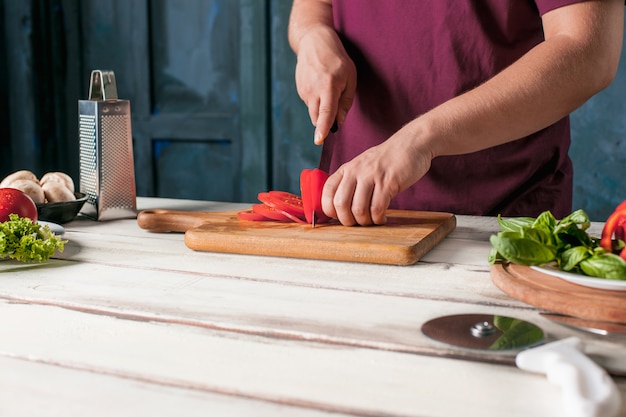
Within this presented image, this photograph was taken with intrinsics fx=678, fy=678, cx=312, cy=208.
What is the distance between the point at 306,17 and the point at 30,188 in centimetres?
92

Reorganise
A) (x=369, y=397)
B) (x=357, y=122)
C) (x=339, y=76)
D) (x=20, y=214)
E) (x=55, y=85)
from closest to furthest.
Result: (x=369, y=397)
(x=20, y=214)
(x=339, y=76)
(x=357, y=122)
(x=55, y=85)

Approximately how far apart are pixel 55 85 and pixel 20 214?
293cm

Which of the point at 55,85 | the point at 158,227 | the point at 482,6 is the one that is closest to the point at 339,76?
the point at 482,6

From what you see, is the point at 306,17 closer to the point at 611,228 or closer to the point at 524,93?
the point at 524,93

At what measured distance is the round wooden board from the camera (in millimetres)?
789

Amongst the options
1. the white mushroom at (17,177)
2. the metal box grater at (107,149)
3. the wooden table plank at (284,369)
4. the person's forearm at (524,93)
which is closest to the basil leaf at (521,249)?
the wooden table plank at (284,369)

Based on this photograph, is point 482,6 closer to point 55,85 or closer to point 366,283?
point 366,283

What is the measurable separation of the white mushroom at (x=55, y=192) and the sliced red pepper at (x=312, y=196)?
55cm

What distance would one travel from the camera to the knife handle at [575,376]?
0.56 m

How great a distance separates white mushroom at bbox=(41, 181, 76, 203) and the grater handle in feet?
0.71

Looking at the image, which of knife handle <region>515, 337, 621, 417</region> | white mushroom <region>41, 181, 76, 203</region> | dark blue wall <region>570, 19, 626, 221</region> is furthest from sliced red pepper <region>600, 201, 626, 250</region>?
dark blue wall <region>570, 19, 626, 221</region>

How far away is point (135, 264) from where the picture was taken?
3.60 feet

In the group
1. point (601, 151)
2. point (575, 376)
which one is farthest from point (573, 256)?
point (601, 151)

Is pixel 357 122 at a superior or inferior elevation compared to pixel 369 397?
superior
